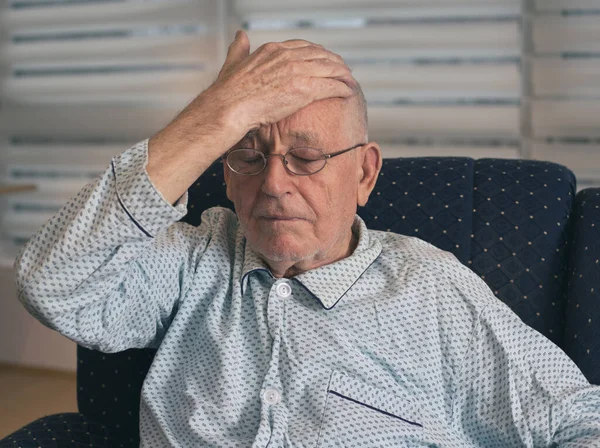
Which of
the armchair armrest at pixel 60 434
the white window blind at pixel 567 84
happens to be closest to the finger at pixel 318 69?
the armchair armrest at pixel 60 434

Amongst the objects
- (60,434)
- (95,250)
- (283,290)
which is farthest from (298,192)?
(60,434)

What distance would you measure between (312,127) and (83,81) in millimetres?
2543

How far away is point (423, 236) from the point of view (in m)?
1.91

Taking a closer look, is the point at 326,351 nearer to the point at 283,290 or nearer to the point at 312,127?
the point at 283,290

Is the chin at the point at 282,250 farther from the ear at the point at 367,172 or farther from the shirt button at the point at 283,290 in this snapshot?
the ear at the point at 367,172

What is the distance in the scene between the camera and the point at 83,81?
12.6 feet

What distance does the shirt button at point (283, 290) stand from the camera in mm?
1646

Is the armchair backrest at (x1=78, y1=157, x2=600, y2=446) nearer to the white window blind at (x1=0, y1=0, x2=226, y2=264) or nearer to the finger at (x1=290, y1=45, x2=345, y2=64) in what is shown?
the finger at (x1=290, y1=45, x2=345, y2=64)

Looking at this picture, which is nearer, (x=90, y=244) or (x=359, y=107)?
(x=90, y=244)

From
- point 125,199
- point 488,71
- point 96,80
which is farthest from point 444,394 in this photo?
point 96,80

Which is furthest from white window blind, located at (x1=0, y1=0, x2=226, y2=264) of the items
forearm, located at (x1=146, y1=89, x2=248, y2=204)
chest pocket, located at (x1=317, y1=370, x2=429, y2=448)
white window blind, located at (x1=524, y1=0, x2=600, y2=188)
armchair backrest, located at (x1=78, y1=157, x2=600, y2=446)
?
chest pocket, located at (x1=317, y1=370, x2=429, y2=448)

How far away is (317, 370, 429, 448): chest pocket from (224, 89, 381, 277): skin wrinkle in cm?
28

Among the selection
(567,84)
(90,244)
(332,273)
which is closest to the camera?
(90,244)

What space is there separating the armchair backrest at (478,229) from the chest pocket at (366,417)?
0.40 meters
